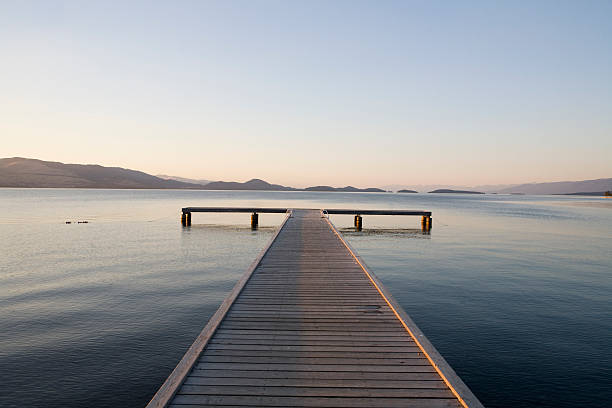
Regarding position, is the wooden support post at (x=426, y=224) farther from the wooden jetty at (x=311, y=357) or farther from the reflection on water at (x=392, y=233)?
the wooden jetty at (x=311, y=357)

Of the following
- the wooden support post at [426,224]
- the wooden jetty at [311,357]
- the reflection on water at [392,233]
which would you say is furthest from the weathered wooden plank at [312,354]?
the wooden support post at [426,224]

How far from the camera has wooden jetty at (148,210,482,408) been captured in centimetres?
439

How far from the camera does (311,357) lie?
542cm

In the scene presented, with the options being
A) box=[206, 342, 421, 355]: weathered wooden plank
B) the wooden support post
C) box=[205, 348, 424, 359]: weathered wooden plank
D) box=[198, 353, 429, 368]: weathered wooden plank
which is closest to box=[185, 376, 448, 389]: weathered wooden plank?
box=[198, 353, 429, 368]: weathered wooden plank

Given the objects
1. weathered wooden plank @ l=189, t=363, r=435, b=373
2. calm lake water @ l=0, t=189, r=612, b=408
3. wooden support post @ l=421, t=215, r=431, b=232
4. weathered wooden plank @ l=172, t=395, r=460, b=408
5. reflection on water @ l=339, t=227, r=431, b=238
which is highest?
weathered wooden plank @ l=189, t=363, r=435, b=373

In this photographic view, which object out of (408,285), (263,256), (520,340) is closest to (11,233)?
(263,256)

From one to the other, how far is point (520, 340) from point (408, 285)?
5.51 m

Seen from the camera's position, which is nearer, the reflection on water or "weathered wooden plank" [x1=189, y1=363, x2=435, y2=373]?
"weathered wooden plank" [x1=189, y1=363, x2=435, y2=373]

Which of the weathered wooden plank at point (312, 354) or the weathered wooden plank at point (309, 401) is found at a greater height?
the weathered wooden plank at point (312, 354)

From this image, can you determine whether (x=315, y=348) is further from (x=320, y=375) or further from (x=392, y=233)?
(x=392, y=233)

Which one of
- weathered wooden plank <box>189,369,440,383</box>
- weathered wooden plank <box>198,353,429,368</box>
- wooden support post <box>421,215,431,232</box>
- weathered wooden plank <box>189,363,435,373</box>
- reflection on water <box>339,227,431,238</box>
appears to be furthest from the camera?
wooden support post <box>421,215,431,232</box>

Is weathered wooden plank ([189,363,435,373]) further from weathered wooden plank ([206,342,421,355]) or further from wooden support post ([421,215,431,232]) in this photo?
wooden support post ([421,215,431,232])

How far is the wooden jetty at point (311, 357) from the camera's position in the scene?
4.39 meters

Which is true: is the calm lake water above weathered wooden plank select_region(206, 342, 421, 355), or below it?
below
